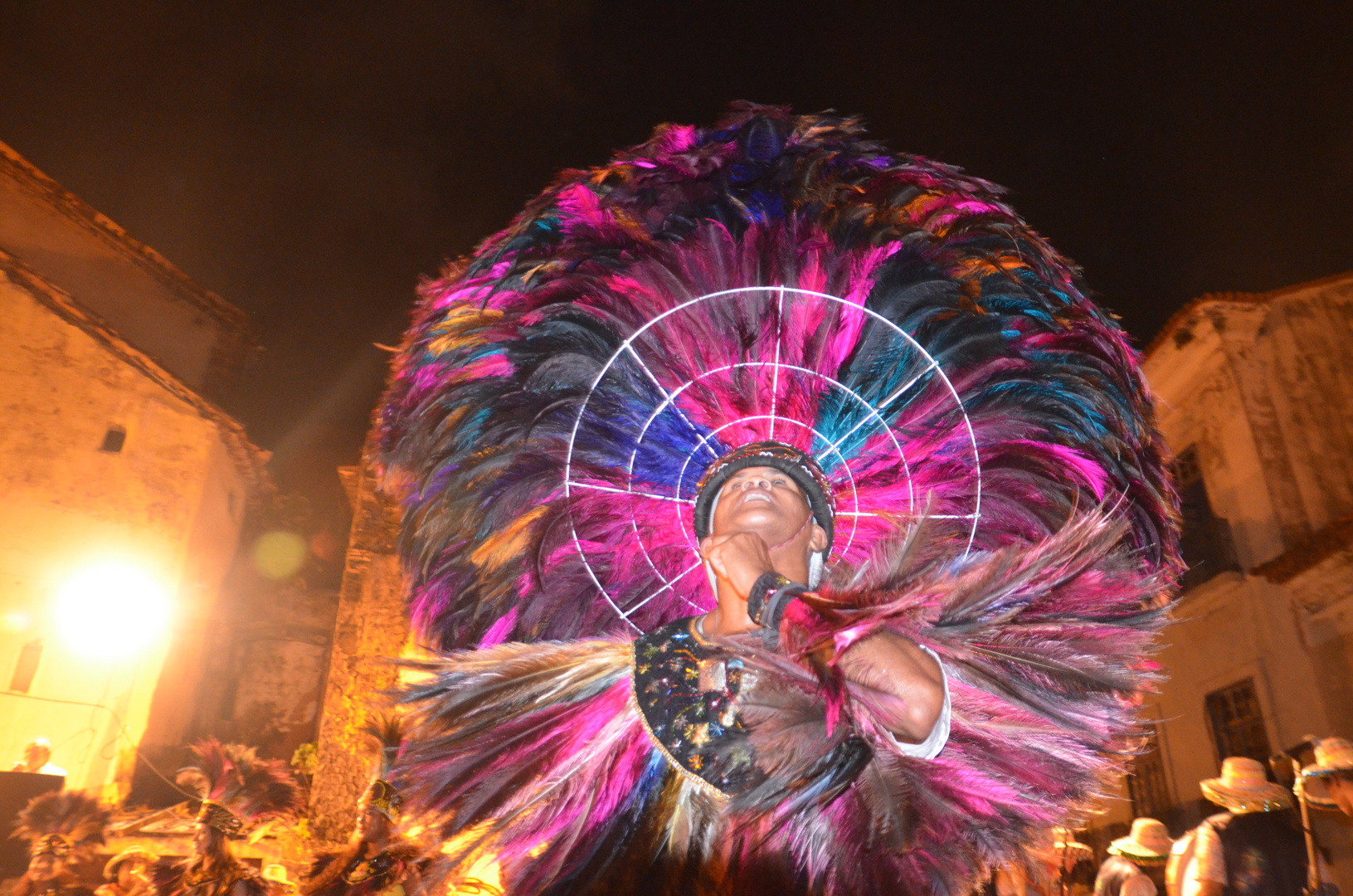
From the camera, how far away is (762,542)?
2508mm

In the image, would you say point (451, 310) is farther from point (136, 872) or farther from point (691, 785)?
point (136, 872)

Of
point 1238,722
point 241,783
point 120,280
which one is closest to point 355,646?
point 241,783

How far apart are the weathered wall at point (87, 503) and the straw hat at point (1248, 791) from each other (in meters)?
15.5

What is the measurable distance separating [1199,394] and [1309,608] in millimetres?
4050

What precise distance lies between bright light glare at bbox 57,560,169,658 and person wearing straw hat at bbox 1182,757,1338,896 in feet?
52.3

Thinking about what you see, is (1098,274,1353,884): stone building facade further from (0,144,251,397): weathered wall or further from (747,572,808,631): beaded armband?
(0,144,251,397): weathered wall

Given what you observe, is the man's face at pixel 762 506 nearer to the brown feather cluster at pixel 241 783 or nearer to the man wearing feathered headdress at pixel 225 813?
the man wearing feathered headdress at pixel 225 813

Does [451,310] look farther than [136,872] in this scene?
No

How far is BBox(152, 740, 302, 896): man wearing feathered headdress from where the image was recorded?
6.16m

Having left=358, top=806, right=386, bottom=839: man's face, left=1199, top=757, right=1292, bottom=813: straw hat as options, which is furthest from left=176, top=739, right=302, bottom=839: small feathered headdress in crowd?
left=1199, top=757, right=1292, bottom=813: straw hat

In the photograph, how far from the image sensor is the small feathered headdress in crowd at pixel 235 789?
21.1 feet

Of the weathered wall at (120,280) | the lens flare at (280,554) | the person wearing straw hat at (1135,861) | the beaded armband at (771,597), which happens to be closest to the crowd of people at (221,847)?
the beaded armband at (771,597)

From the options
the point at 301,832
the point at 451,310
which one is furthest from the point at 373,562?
the point at 451,310

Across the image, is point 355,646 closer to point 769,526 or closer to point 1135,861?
point 1135,861
